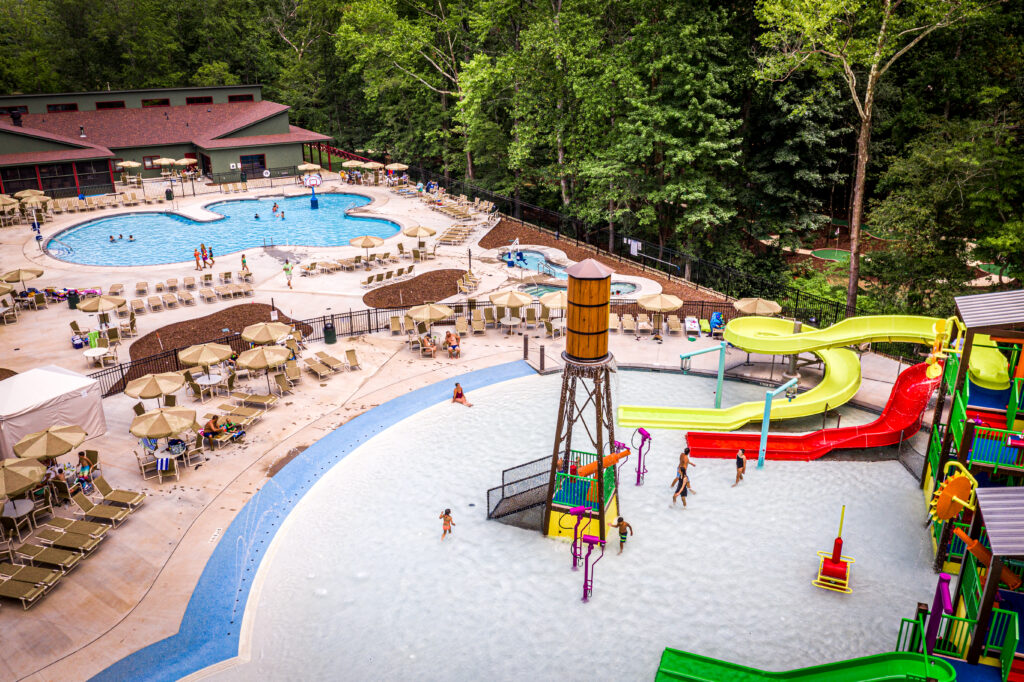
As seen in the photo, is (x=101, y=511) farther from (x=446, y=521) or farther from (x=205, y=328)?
(x=205, y=328)

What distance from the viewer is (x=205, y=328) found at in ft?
92.1

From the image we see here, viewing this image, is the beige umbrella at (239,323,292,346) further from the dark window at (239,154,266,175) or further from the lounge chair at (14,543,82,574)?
the dark window at (239,154,266,175)

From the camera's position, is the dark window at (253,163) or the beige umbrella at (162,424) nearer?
the beige umbrella at (162,424)

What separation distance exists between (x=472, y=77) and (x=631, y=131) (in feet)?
43.1

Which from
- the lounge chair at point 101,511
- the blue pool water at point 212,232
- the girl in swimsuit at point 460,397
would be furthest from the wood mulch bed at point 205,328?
the blue pool water at point 212,232

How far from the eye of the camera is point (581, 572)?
1485cm

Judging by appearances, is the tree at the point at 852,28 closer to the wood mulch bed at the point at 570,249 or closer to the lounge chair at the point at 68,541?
the wood mulch bed at the point at 570,249

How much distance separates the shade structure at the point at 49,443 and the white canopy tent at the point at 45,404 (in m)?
0.60

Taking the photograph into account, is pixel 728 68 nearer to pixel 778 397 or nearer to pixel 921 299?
pixel 921 299

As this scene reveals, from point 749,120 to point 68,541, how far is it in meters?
38.6

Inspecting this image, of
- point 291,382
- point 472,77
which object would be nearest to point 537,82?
point 472,77

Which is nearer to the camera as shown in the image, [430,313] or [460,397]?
[460,397]

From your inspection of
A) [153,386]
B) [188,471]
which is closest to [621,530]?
[188,471]

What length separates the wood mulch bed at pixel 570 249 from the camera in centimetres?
3300
